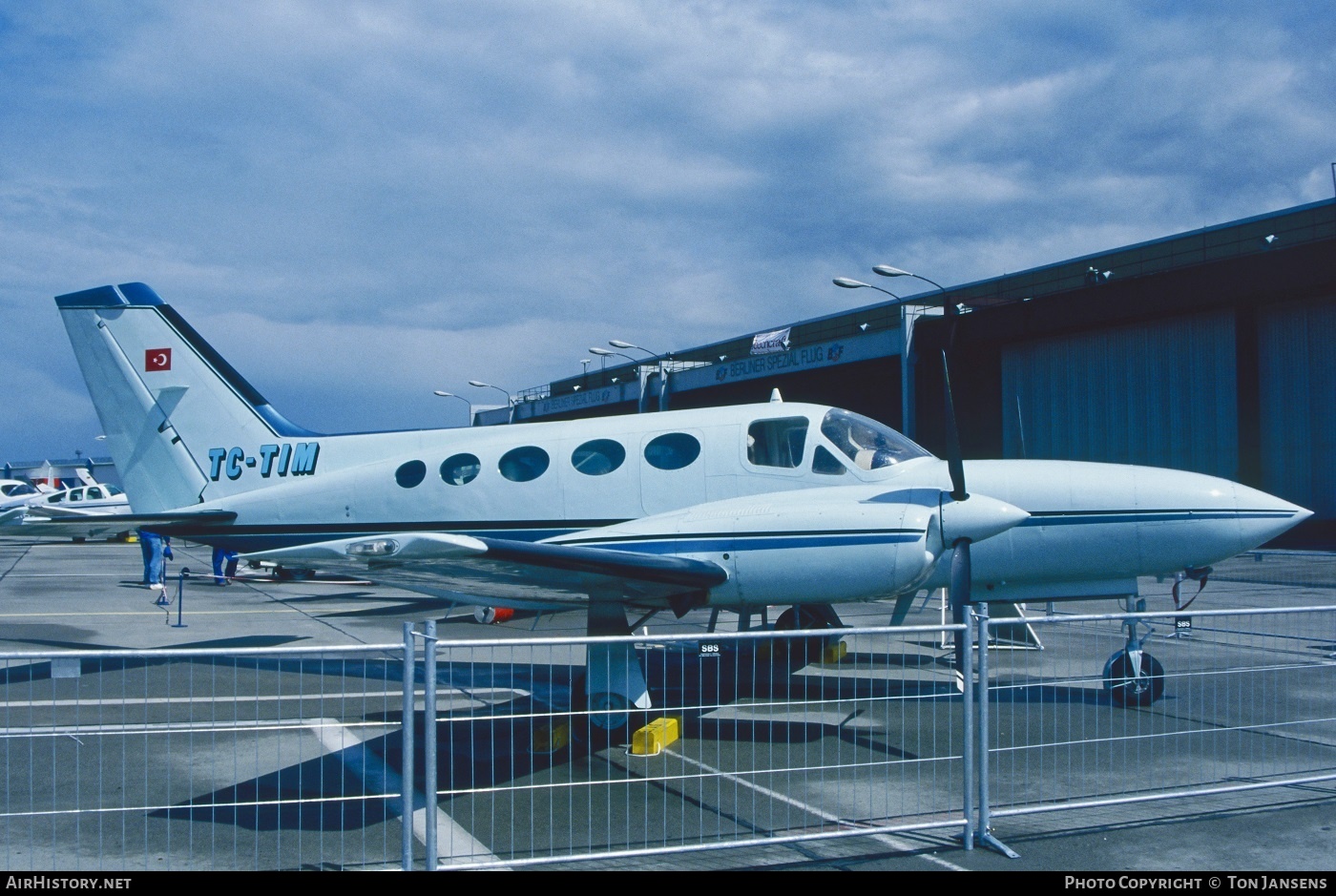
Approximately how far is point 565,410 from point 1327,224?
4242 centimetres

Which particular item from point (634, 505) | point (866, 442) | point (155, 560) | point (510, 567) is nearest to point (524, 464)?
point (634, 505)

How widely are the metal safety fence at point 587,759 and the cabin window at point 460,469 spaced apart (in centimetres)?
218

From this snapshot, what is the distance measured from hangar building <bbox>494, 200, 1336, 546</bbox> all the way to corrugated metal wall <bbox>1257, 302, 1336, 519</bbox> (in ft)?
0.14

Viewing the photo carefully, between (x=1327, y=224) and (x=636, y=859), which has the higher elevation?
(x=1327, y=224)

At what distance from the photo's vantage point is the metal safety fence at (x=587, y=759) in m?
5.67

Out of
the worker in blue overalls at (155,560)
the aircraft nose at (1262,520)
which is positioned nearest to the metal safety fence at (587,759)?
the aircraft nose at (1262,520)

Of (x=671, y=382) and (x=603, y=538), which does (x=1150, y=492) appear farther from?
(x=671, y=382)

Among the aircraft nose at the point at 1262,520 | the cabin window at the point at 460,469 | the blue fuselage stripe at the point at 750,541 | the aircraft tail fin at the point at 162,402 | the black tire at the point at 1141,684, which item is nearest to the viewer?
the blue fuselage stripe at the point at 750,541

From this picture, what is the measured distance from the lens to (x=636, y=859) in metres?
5.65

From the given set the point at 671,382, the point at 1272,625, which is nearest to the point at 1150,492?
the point at 1272,625

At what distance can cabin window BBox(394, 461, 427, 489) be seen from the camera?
1141 centimetres

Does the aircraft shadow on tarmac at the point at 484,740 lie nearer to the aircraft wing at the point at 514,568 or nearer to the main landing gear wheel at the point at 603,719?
the main landing gear wheel at the point at 603,719

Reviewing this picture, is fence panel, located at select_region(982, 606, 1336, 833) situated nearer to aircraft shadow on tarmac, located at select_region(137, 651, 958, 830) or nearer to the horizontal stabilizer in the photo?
aircraft shadow on tarmac, located at select_region(137, 651, 958, 830)

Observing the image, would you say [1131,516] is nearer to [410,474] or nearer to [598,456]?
[598,456]
